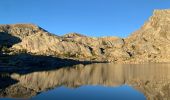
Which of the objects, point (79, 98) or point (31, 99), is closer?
point (31, 99)

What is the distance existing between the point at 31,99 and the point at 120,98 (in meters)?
22.3

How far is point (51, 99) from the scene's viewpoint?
7188 centimetres

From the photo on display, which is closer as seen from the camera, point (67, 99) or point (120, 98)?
point (67, 99)

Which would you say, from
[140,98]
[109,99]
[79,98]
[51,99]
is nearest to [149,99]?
[140,98]

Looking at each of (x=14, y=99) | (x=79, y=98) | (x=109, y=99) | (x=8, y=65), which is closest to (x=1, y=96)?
(x=14, y=99)

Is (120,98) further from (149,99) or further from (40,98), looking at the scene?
(40,98)

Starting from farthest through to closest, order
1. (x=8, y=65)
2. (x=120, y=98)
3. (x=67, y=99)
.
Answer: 1. (x=8, y=65)
2. (x=120, y=98)
3. (x=67, y=99)

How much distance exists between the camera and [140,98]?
78938 millimetres

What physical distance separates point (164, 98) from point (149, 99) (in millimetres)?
3629

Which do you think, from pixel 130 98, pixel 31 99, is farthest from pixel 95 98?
pixel 31 99

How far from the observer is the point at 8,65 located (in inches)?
7795

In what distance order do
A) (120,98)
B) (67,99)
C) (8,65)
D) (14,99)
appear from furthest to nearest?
(8,65) < (120,98) < (67,99) < (14,99)

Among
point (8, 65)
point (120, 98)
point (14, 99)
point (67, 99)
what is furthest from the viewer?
point (8, 65)

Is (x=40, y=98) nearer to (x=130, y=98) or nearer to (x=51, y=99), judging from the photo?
(x=51, y=99)
